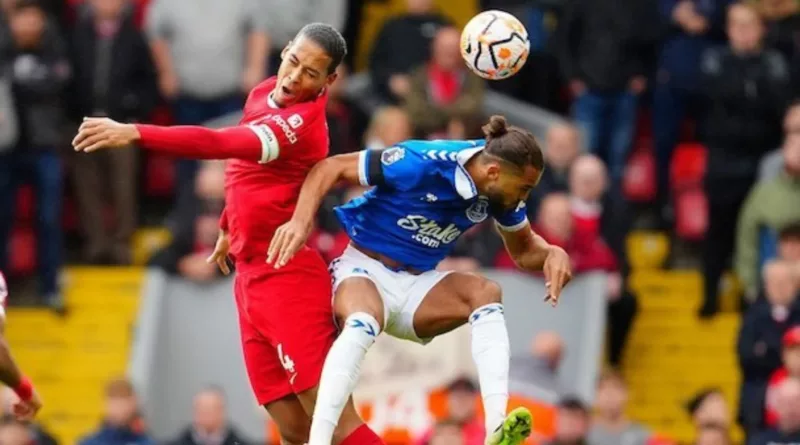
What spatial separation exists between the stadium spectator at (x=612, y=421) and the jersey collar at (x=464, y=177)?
462cm

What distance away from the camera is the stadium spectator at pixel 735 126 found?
17.6 metres

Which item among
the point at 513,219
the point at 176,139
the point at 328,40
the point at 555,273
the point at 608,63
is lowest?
the point at 608,63

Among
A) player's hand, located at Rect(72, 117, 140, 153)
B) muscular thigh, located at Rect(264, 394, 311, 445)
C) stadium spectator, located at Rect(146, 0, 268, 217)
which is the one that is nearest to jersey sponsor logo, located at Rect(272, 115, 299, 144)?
player's hand, located at Rect(72, 117, 140, 153)

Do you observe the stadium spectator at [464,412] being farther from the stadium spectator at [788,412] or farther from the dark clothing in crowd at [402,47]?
the dark clothing in crowd at [402,47]

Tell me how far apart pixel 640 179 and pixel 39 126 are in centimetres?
465

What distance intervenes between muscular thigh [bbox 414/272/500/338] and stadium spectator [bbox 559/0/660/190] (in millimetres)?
6288

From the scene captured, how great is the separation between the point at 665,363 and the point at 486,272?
1854 millimetres

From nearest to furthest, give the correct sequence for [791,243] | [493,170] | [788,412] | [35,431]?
1. [493,170]
2. [788,412]
3. [35,431]
4. [791,243]

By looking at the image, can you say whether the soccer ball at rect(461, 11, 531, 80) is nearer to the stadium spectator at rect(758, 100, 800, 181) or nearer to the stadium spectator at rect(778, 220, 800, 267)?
the stadium spectator at rect(778, 220, 800, 267)

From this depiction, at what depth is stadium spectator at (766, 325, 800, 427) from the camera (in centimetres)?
1534

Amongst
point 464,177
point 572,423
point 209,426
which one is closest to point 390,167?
point 464,177

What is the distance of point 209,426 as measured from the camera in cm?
1569

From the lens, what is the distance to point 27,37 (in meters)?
17.8

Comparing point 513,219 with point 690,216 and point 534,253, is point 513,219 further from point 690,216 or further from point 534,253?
point 690,216
